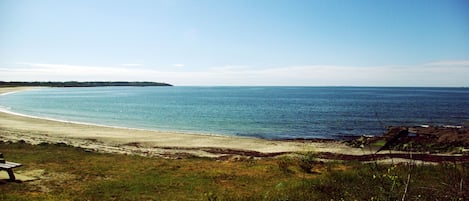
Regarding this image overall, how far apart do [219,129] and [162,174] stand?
29.3 m

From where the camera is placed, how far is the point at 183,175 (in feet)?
47.3

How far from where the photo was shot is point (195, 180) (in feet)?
44.4

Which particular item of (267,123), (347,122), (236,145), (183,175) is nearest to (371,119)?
(347,122)

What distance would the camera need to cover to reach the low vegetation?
9.94 meters

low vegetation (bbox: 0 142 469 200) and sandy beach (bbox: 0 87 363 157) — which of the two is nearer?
low vegetation (bbox: 0 142 469 200)

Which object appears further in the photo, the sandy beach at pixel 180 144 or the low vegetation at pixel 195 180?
the sandy beach at pixel 180 144

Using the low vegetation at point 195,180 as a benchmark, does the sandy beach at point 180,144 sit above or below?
below

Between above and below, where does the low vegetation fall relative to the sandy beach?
above

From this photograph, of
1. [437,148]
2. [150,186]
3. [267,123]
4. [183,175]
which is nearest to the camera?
[150,186]

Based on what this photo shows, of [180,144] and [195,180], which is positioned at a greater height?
[195,180]

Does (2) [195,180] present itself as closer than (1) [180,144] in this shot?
Yes

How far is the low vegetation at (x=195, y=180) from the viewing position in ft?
32.6

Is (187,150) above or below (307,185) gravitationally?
below

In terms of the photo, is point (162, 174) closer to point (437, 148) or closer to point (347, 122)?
point (437, 148)
